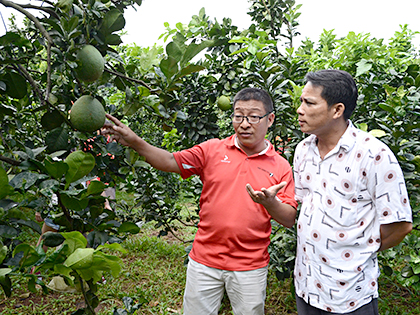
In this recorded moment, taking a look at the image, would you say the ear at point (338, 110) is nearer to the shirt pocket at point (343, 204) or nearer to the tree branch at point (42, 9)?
the shirt pocket at point (343, 204)

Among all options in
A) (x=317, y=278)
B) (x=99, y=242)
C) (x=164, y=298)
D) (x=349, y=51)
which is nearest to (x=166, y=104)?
(x=99, y=242)

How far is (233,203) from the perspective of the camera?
5.90 ft

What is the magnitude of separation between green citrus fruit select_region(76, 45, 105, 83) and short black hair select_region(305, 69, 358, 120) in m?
0.97

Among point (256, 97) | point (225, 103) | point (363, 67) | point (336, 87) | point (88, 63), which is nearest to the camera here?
point (88, 63)

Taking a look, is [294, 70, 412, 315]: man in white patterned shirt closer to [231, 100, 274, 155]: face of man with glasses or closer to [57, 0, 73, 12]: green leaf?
[231, 100, 274, 155]: face of man with glasses

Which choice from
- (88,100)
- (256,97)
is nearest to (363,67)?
(256,97)

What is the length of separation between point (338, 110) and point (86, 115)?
1.08 metres

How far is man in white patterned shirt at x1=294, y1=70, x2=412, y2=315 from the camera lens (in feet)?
4.58

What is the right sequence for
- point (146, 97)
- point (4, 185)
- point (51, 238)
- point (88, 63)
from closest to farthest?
point (4, 185) < point (51, 238) < point (88, 63) < point (146, 97)

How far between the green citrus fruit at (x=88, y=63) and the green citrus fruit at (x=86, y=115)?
11 cm

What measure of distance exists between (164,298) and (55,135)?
2.48m

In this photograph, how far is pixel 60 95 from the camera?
1.30m

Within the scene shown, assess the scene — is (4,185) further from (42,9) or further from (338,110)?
(338,110)

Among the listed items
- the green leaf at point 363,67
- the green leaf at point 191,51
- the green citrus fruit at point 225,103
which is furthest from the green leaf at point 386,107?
the green leaf at point 191,51
